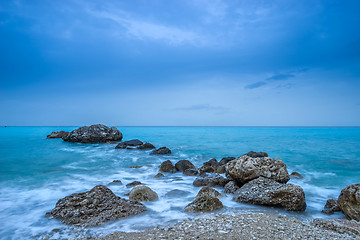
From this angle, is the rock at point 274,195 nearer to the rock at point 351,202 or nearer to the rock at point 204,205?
the rock at point 351,202

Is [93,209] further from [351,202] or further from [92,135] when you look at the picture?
[92,135]

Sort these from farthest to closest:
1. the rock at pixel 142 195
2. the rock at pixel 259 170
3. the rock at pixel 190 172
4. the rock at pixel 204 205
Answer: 1. the rock at pixel 190 172
2. the rock at pixel 259 170
3. the rock at pixel 142 195
4. the rock at pixel 204 205

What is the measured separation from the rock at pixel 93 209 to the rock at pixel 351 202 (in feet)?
15.4

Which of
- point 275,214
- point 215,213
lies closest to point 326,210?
point 275,214

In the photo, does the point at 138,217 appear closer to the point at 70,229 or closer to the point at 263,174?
the point at 70,229

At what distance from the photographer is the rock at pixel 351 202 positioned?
4.59 meters

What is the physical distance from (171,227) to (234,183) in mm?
3483

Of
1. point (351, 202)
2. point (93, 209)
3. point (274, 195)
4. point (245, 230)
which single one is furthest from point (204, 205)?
point (351, 202)

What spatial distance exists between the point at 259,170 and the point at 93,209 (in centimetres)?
486

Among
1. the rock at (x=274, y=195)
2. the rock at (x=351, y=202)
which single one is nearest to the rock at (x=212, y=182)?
the rock at (x=274, y=195)

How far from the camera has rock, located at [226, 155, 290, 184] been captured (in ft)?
21.5

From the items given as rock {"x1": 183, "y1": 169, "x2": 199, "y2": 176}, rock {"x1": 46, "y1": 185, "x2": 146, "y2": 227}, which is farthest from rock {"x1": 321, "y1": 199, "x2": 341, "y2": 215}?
rock {"x1": 183, "y1": 169, "x2": 199, "y2": 176}

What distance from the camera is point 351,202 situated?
4699 millimetres

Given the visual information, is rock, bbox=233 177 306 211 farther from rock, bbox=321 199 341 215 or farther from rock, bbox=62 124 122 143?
rock, bbox=62 124 122 143
